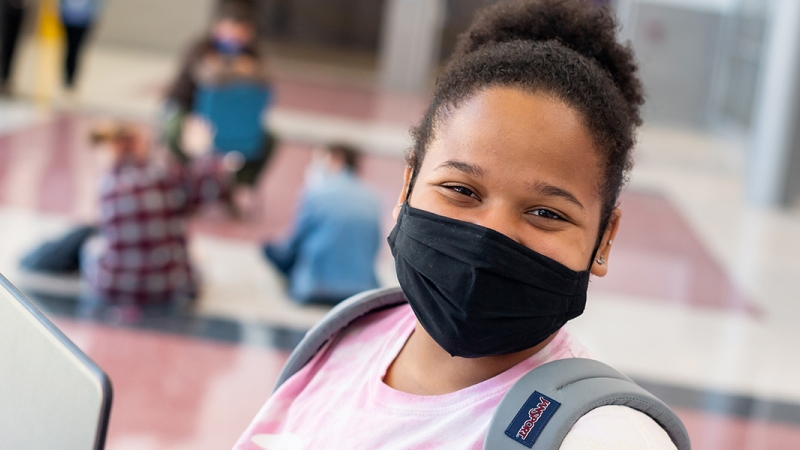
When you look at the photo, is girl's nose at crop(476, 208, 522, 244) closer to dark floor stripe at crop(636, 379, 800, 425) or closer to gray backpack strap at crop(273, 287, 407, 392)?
gray backpack strap at crop(273, 287, 407, 392)

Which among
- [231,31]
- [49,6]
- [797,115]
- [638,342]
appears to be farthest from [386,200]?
[49,6]

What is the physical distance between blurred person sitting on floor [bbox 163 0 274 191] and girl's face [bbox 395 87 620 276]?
17.2ft

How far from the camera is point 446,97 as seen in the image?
1.26m

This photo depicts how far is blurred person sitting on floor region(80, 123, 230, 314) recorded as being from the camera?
445 centimetres

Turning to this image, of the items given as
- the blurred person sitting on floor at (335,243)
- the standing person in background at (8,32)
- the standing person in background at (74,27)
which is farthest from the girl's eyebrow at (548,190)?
the standing person in background at (74,27)

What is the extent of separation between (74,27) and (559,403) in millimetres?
9439

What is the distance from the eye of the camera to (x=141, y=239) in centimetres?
450

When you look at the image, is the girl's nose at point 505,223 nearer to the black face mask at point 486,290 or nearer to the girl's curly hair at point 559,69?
the black face mask at point 486,290

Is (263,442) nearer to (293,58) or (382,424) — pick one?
(382,424)

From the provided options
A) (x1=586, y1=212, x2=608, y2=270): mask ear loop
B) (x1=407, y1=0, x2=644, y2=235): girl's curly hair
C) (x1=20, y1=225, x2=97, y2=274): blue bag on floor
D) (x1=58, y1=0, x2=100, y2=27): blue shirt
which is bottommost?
(x1=20, y1=225, x2=97, y2=274): blue bag on floor

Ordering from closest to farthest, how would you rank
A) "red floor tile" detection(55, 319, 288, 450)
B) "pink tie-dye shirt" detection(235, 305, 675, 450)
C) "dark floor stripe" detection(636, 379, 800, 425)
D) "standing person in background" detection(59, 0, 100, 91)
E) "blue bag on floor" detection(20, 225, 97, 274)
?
"pink tie-dye shirt" detection(235, 305, 675, 450) < "red floor tile" detection(55, 319, 288, 450) < "dark floor stripe" detection(636, 379, 800, 425) < "blue bag on floor" detection(20, 225, 97, 274) < "standing person in background" detection(59, 0, 100, 91)

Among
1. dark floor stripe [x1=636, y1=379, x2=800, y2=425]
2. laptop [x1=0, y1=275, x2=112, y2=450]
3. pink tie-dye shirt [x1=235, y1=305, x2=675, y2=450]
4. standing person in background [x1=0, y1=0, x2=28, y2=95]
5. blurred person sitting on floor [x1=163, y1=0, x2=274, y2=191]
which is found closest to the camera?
laptop [x1=0, y1=275, x2=112, y2=450]

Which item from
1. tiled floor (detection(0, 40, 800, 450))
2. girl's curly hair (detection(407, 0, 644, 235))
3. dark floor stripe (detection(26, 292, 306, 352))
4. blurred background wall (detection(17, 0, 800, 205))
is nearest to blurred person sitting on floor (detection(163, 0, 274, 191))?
tiled floor (detection(0, 40, 800, 450))

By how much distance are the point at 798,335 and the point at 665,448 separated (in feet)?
15.4
